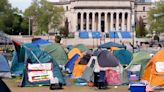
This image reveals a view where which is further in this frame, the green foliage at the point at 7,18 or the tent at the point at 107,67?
the green foliage at the point at 7,18

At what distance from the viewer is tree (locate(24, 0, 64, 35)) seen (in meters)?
117

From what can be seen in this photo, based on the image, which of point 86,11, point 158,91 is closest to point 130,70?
point 158,91

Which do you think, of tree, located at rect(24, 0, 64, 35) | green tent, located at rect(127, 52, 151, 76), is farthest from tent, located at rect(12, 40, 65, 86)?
tree, located at rect(24, 0, 64, 35)

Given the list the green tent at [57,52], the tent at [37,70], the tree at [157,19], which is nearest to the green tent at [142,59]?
the tent at [37,70]

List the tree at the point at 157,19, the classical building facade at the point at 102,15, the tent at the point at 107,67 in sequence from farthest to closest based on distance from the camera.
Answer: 1. the classical building facade at the point at 102,15
2. the tree at the point at 157,19
3. the tent at the point at 107,67

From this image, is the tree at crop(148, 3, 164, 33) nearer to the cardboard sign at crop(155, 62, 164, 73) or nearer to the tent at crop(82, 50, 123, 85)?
the tent at crop(82, 50, 123, 85)

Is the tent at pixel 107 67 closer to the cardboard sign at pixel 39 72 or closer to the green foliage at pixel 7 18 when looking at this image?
the cardboard sign at pixel 39 72

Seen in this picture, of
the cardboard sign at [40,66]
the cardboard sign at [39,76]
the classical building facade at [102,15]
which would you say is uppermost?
the cardboard sign at [40,66]

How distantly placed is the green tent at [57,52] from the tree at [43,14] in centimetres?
8575

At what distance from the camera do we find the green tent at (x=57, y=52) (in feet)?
100

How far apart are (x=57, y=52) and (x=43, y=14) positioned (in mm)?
86904

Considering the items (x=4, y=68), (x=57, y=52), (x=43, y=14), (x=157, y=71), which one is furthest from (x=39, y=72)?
(x=43, y=14)

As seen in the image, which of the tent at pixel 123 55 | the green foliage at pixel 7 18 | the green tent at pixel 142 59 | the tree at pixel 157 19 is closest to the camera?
the green tent at pixel 142 59

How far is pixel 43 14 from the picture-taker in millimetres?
117125
